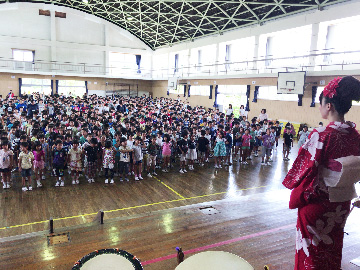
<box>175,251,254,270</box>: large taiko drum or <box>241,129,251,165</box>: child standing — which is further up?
<box>175,251,254,270</box>: large taiko drum

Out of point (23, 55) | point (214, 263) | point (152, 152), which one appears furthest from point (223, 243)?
point (23, 55)

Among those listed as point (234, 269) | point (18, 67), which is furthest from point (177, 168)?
point (18, 67)

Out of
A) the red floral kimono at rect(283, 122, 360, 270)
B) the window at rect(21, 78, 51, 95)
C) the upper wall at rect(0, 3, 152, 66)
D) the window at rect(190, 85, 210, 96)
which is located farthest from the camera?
the window at rect(21, 78, 51, 95)

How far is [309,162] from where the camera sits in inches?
68.5

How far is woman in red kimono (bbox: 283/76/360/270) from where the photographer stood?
1713 millimetres

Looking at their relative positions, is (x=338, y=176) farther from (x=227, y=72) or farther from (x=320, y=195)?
(x=227, y=72)

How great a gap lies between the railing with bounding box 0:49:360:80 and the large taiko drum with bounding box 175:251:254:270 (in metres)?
12.4

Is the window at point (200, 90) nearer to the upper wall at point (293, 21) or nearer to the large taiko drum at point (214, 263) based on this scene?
the upper wall at point (293, 21)

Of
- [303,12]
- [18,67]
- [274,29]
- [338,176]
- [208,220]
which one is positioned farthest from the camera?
[18,67]

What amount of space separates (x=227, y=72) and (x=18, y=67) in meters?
20.2

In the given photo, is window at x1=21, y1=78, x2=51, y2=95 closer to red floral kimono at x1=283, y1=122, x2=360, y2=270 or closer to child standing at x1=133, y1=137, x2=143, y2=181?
child standing at x1=133, y1=137, x2=143, y2=181

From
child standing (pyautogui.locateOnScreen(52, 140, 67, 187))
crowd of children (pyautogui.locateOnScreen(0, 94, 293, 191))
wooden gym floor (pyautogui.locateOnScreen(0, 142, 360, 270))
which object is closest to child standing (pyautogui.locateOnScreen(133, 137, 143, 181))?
crowd of children (pyautogui.locateOnScreen(0, 94, 293, 191))

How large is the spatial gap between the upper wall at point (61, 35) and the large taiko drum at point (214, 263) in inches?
1174

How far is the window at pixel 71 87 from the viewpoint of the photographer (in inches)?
1088
